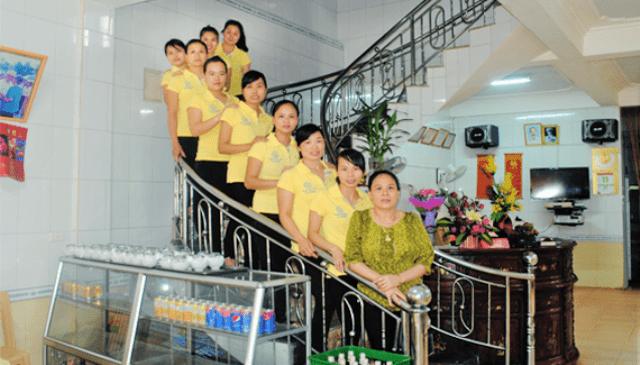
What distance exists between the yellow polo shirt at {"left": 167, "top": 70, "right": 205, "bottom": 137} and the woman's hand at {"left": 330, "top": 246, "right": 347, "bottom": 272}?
6.56ft

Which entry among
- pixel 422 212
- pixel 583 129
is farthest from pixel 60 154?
pixel 583 129

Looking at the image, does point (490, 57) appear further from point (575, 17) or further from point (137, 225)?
point (137, 225)

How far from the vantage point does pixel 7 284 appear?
400 cm

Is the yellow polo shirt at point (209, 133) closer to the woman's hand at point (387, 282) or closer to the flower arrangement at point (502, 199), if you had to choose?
the woman's hand at point (387, 282)

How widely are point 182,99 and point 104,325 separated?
1943 mm

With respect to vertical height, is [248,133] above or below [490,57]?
below

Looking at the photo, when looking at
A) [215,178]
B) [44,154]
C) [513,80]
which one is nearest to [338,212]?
[215,178]

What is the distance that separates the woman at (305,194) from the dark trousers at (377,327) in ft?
1.05

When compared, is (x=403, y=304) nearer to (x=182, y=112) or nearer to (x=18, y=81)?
(x=182, y=112)

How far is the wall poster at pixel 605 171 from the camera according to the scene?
8938 mm

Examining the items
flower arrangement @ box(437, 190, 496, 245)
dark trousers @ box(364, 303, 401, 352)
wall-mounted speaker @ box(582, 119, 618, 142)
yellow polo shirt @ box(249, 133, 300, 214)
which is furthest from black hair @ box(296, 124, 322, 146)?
wall-mounted speaker @ box(582, 119, 618, 142)

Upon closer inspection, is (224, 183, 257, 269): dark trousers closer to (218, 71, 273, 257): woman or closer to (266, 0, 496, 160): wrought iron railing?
(218, 71, 273, 257): woman

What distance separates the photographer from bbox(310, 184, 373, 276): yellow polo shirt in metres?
3.22

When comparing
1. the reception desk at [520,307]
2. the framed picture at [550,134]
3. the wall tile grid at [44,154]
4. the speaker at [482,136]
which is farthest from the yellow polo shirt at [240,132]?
the framed picture at [550,134]
